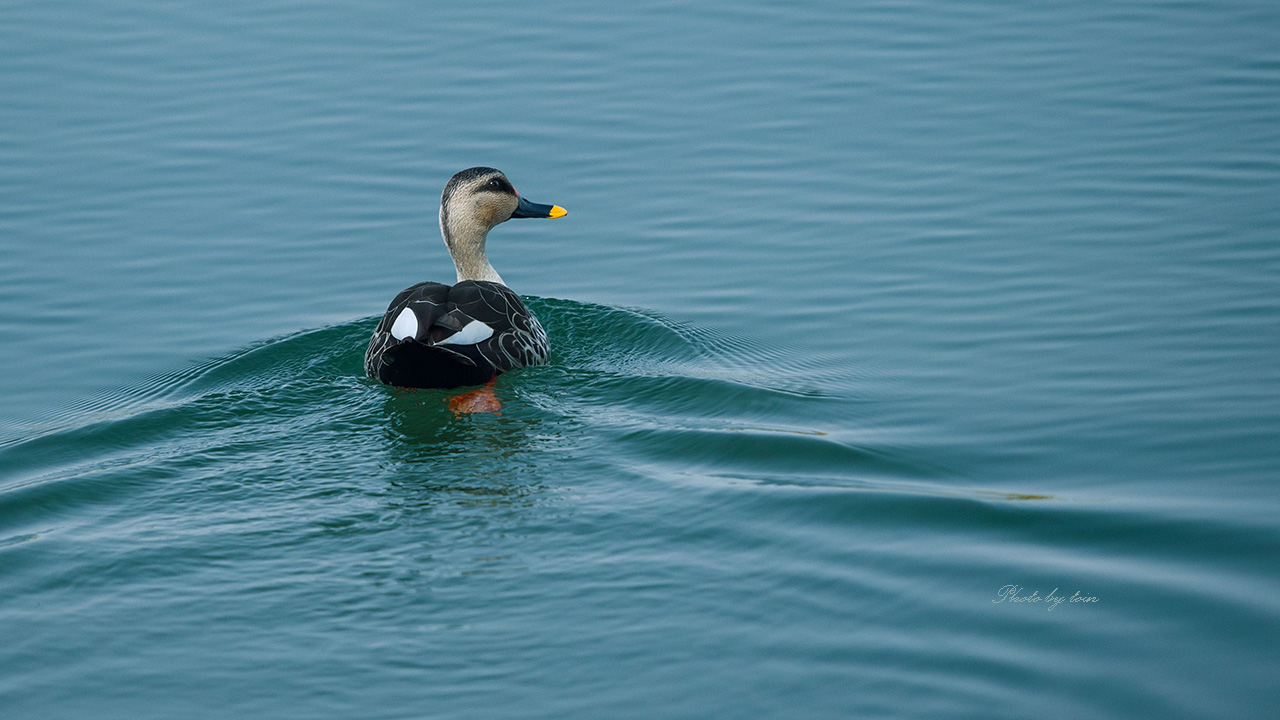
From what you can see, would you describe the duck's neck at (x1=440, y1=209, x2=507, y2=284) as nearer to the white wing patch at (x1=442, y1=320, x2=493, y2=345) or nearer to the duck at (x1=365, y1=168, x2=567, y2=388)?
the duck at (x1=365, y1=168, x2=567, y2=388)

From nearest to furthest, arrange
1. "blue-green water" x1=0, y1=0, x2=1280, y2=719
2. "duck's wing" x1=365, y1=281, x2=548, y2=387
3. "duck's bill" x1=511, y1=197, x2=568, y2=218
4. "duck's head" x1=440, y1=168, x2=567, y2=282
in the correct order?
"blue-green water" x1=0, y1=0, x2=1280, y2=719
"duck's wing" x1=365, y1=281, x2=548, y2=387
"duck's head" x1=440, y1=168, x2=567, y2=282
"duck's bill" x1=511, y1=197, x2=568, y2=218

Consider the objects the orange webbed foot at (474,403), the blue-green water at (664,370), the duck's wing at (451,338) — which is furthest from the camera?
the orange webbed foot at (474,403)

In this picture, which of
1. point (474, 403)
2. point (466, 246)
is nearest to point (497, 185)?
point (466, 246)

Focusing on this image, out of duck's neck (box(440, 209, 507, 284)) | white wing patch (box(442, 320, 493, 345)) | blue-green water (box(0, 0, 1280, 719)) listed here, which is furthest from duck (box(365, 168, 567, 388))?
duck's neck (box(440, 209, 507, 284))

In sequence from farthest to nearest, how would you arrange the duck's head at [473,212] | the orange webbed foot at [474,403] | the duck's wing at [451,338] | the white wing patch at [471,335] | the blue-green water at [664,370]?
the duck's head at [473,212] < the white wing patch at [471,335] < the orange webbed foot at [474,403] < the duck's wing at [451,338] < the blue-green water at [664,370]

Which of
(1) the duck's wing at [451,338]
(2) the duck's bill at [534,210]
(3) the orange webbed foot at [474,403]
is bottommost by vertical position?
(3) the orange webbed foot at [474,403]

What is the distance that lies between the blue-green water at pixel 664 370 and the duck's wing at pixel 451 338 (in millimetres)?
233

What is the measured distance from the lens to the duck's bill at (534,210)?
1076 centimetres

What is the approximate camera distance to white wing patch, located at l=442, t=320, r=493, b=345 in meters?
8.62

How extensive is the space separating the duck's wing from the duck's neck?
1183 mm

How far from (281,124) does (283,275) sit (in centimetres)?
392

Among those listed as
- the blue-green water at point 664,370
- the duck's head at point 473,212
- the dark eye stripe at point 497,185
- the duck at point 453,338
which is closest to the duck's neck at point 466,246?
the duck's head at point 473,212

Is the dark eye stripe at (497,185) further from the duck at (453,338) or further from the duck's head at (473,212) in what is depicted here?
the duck at (453,338)

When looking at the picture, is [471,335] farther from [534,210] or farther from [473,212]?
[534,210]
